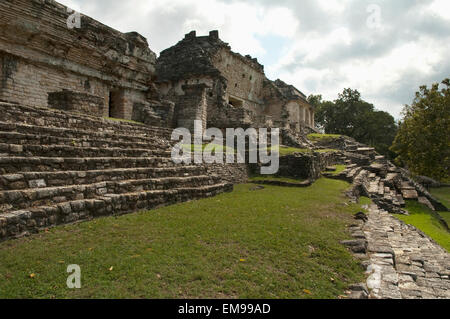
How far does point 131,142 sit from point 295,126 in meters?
16.6

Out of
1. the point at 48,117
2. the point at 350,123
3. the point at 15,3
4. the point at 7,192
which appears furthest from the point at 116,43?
the point at 350,123

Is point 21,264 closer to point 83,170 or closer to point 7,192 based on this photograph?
point 7,192

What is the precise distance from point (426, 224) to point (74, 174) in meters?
12.8

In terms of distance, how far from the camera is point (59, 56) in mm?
12312

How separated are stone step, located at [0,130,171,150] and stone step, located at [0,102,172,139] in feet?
3.47

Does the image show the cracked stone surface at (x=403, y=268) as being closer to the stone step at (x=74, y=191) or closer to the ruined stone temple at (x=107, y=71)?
the stone step at (x=74, y=191)

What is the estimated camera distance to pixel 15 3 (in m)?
10.4

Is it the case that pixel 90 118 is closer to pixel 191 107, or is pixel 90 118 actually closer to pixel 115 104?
pixel 191 107

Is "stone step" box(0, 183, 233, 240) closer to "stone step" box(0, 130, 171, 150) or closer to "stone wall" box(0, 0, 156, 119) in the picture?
"stone step" box(0, 130, 171, 150)

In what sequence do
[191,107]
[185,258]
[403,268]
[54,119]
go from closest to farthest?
[185,258], [403,268], [54,119], [191,107]

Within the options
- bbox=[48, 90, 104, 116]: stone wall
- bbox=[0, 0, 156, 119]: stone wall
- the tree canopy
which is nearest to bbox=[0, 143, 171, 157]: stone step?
bbox=[48, 90, 104, 116]: stone wall

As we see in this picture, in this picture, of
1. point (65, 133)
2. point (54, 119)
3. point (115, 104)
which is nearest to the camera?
point (65, 133)

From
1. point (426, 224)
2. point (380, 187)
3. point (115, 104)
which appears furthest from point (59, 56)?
point (380, 187)

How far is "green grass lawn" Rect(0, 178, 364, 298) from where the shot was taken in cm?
317
